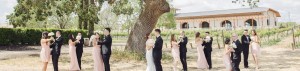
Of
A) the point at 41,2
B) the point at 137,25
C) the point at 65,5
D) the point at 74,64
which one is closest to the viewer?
the point at 74,64

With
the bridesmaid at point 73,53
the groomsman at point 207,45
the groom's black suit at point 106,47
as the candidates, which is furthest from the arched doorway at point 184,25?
the groom's black suit at point 106,47

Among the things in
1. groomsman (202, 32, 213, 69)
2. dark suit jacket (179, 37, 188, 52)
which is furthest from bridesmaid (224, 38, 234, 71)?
groomsman (202, 32, 213, 69)

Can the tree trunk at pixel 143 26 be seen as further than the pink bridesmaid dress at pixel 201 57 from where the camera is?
Yes

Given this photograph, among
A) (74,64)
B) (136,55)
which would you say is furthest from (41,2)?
(74,64)

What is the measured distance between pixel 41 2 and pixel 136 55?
739cm

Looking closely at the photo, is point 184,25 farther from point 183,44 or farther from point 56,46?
point 56,46

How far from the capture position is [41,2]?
21172 mm

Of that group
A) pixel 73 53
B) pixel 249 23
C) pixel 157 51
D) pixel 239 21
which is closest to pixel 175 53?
pixel 157 51

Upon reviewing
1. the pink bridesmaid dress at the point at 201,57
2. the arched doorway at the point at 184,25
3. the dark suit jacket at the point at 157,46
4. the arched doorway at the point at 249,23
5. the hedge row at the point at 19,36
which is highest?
the dark suit jacket at the point at 157,46

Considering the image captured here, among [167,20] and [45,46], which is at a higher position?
[45,46]

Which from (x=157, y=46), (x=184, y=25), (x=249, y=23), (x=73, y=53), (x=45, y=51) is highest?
(x=157, y=46)

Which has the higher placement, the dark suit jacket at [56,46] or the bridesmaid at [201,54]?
the dark suit jacket at [56,46]

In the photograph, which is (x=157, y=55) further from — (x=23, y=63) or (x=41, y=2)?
(x=41, y=2)

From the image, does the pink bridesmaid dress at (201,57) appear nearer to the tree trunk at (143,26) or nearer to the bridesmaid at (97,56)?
the bridesmaid at (97,56)
